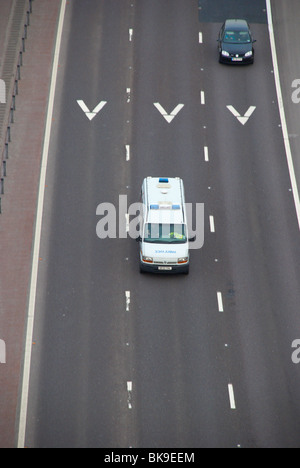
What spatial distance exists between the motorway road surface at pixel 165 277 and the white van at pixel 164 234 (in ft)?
3.06

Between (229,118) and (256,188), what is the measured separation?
18.5 ft

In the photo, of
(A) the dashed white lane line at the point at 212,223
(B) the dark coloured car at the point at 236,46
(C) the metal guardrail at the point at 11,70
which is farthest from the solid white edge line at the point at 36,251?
(B) the dark coloured car at the point at 236,46

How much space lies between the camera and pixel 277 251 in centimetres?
4469

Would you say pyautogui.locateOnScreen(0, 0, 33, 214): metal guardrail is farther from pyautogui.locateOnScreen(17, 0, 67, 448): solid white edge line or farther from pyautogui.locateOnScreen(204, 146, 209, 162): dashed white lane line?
pyautogui.locateOnScreen(204, 146, 209, 162): dashed white lane line

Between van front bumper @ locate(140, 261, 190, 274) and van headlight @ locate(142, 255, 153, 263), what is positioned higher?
van headlight @ locate(142, 255, 153, 263)

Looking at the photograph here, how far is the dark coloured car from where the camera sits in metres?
55.4

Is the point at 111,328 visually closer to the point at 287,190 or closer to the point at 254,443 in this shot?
the point at 254,443

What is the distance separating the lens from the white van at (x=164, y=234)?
42.4m

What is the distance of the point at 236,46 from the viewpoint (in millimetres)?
55500

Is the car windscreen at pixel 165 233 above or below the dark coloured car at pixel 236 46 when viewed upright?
below

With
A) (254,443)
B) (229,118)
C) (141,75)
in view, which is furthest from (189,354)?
(141,75)

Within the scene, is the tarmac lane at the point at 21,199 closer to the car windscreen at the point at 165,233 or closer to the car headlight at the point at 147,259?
the car headlight at the point at 147,259

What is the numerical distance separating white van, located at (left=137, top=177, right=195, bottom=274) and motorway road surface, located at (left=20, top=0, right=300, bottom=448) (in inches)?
36.7

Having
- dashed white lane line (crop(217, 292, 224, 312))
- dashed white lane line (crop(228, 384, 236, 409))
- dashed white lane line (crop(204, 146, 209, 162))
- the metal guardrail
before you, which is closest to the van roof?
dashed white lane line (crop(217, 292, 224, 312))
